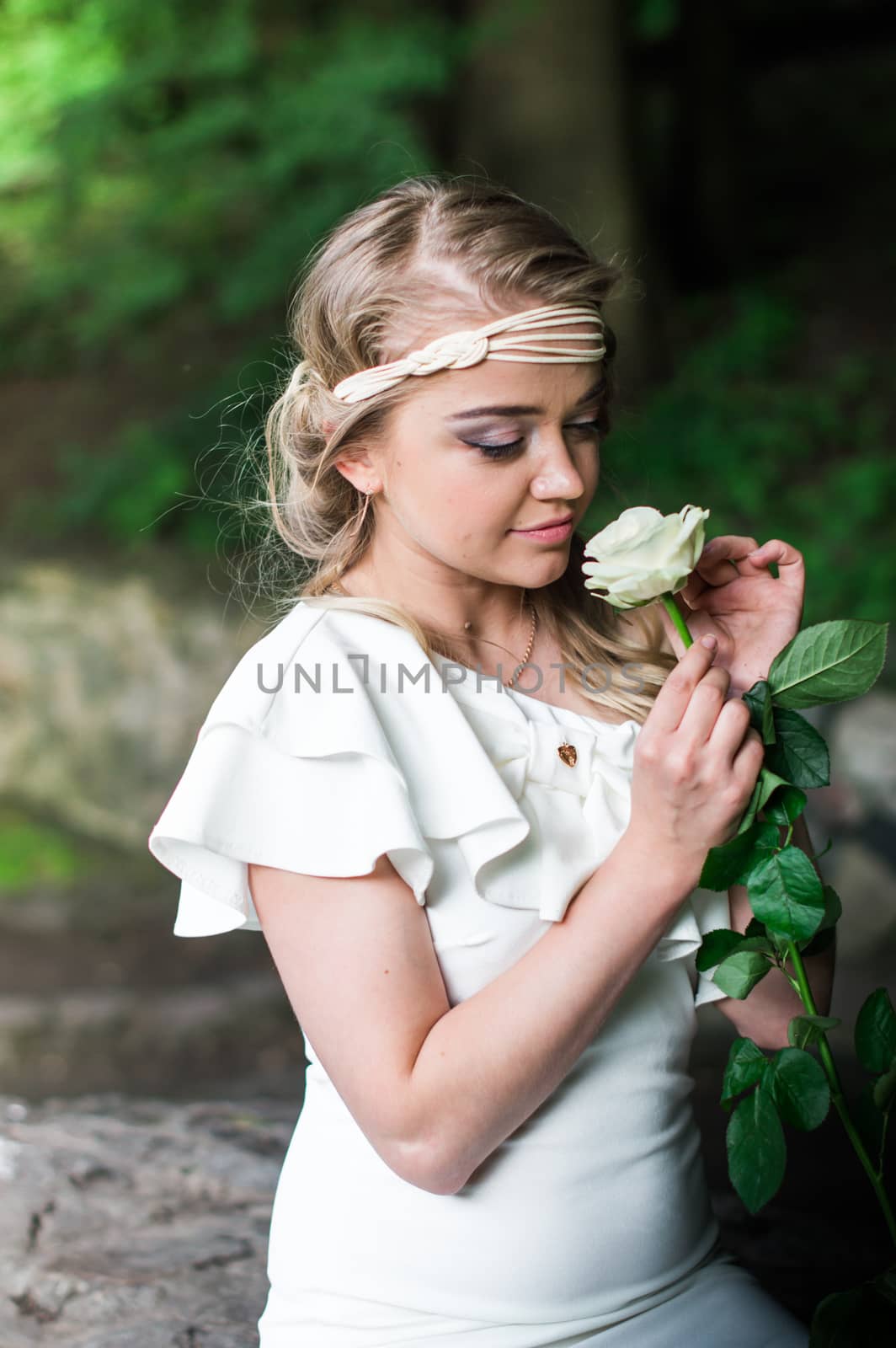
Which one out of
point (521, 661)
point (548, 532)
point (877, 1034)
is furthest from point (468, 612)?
point (877, 1034)

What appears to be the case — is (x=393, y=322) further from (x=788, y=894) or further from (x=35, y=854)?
(x=35, y=854)

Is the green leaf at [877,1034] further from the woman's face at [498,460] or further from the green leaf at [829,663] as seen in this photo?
the woman's face at [498,460]

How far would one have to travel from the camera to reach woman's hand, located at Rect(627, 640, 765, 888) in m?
1.35

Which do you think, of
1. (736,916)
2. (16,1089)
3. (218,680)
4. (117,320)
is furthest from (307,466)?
(117,320)

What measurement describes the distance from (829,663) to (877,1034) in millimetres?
406

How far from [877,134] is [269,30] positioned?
478cm

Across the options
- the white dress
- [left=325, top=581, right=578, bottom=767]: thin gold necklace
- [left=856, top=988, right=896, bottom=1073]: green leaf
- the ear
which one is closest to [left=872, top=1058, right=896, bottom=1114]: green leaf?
[left=856, top=988, right=896, bottom=1073]: green leaf

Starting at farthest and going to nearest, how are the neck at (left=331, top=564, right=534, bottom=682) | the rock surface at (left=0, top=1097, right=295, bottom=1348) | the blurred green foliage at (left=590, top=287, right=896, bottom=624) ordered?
the blurred green foliage at (left=590, top=287, right=896, bottom=624) → the rock surface at (left=0, top=1097, right=295, bottom=1348) → the neck at (left=331, top=564, right=534, bottom=682)

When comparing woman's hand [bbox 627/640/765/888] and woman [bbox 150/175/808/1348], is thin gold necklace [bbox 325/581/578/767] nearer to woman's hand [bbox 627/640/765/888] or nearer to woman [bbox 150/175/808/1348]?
woman [bbox 150/175/808/1348]

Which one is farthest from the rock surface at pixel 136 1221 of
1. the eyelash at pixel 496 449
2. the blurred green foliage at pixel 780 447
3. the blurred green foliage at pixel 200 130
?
the blurred green foliage at pixel 200 130

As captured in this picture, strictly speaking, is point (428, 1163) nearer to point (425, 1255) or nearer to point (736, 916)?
point (425, 1255)

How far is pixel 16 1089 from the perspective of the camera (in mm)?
4488

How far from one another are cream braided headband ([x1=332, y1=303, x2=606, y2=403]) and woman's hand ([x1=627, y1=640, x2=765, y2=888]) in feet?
1.34

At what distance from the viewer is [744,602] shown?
1.78 m
